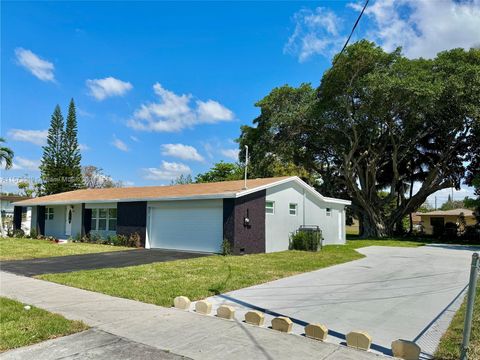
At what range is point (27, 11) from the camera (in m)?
12.6

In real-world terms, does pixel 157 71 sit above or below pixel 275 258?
above

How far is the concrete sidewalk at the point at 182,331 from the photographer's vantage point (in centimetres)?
460

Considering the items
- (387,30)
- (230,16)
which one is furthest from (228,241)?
(387,30)

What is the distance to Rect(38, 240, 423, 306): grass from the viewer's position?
790cm

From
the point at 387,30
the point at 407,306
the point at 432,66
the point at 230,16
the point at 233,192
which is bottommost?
the point at 407,306

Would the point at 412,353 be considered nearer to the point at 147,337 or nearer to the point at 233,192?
the point at 147,337

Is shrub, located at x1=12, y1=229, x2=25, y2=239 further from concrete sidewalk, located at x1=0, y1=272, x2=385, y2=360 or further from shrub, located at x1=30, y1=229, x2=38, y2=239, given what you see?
concrete sidewalk, located at x1=0, y1=272, x2=385, y2=360

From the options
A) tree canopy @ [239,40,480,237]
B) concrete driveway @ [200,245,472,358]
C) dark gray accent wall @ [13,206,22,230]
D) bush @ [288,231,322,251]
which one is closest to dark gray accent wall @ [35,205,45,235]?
dark gray accent wall @ [13,206,22,230]

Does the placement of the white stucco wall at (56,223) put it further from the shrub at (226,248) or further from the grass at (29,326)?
the grass at (29,326)

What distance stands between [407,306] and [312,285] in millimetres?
2472

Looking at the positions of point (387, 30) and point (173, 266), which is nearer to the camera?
point (387, 30)

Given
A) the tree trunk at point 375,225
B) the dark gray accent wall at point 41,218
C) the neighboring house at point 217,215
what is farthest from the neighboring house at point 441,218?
the dark gray accent wall at point 41,218

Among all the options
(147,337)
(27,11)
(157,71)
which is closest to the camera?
(147,337)

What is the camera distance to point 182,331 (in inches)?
212
